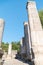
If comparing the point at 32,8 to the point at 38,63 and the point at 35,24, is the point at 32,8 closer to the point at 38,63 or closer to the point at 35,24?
the point at 35,24

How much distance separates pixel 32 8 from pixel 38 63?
17.0ft

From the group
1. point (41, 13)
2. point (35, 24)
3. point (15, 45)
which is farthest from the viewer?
point (15, 45)

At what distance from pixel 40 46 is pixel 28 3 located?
477 cm

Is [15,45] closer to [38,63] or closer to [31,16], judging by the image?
[31,16]

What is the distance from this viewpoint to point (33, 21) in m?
8.99

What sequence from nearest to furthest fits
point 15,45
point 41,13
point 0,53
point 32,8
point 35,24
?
point 0,53
point 35,24
point 32,8
point 41,13
point 15,45

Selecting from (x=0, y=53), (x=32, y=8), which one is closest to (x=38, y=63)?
(x=0, y=53)

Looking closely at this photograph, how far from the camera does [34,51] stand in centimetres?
672

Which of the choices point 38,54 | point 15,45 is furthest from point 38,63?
point 15,45

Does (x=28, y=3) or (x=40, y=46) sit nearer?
(x=40, y=46)

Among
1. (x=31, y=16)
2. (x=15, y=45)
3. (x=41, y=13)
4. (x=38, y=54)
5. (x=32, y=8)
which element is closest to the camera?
(x=38, y=54)

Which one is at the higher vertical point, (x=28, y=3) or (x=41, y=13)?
(x=41, y=13)

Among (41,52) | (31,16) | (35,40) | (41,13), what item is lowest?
(41,52)

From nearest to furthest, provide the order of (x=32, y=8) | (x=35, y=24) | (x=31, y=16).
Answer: (x=35, y=24)
(x=31, y=16)
(x=32, y=8)
